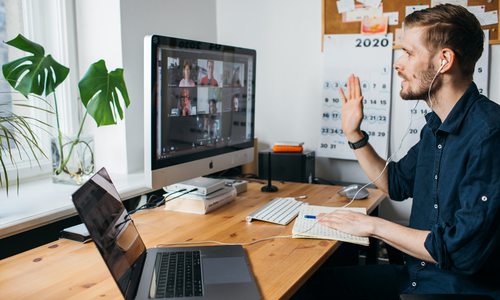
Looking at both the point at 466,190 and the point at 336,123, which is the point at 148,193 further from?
the point at 466,190

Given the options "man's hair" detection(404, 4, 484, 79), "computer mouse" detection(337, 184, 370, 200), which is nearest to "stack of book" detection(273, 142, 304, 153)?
"computer mouse" detection(337, 184, 370, 200)

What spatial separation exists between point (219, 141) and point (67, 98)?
2.71 feet

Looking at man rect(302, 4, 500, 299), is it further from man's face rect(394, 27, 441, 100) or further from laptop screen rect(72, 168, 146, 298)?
laptop screen rect(72, 168, 146, 298)

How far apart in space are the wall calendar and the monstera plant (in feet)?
3.62

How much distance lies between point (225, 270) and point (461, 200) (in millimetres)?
644

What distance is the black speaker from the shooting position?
2.25m

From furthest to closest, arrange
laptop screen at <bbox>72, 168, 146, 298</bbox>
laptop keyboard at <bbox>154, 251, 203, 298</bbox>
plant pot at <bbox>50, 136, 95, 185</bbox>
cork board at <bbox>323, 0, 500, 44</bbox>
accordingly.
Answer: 1. cork board at <bbox>323, 0, 500, 44</bbox>
2. plant pot at <bbox>50, 136, 95, 185</bbox>
3. laptop keyboard at <bbox>154, 251, 203, 298</bbox>
4. laptop screen at <bbox>72, 168, 146, 298</bbox>

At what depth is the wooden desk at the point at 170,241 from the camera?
1.06 meters

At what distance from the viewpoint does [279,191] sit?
2.02m

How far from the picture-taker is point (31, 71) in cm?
159

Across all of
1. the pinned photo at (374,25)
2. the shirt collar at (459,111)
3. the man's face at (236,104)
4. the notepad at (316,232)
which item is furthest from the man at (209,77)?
the pinned photo at (374,25)

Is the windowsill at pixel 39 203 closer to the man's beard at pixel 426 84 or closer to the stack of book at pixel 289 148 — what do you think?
the stack of book at pixel 289 148

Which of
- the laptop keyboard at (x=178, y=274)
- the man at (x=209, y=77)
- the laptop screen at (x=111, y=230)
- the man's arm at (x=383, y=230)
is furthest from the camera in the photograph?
the man at (x=209, y=77)

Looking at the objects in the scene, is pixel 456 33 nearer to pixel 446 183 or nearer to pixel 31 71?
pixel 446 183
